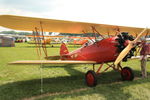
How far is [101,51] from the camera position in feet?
19.1

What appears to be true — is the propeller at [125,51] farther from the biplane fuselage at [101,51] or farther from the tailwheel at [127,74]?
the tailwheel at [127,74]

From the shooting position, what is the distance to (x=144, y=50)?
646cm

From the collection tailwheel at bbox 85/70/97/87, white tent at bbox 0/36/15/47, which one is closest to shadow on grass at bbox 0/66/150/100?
tailwheel at bbox 85/70/97/87

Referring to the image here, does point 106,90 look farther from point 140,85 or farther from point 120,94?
point 140,85

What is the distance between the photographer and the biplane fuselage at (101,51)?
5523 millimetres

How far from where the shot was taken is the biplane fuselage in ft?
18.1

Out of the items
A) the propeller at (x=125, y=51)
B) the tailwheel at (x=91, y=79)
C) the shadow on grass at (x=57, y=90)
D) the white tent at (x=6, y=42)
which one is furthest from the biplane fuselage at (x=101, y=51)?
the white tent at (x=6, y=42)

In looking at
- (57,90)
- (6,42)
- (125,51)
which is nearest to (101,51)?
(125,51)

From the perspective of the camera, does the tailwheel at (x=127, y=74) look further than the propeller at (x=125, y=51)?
Yes

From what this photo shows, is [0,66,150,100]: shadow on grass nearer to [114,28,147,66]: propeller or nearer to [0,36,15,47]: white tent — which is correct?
[114,28,147,66]: propeller

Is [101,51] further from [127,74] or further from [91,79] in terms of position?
[127,74]

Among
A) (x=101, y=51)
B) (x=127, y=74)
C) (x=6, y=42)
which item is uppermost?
(x=6, y=42)

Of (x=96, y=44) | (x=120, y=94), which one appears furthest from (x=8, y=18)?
(x=120, y=94)

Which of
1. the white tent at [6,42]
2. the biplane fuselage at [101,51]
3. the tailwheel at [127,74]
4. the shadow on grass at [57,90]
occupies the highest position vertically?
the white tent at [6,42]
